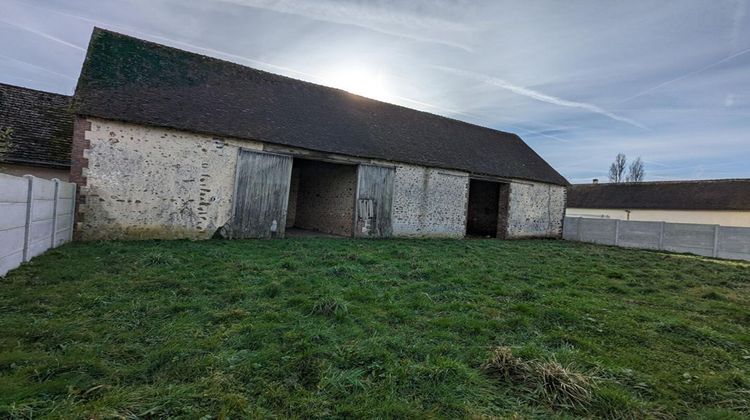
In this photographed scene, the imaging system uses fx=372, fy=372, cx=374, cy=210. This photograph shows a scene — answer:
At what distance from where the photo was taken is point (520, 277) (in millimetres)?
7562

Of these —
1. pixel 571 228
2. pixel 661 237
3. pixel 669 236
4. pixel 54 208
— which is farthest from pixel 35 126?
pixel 669 236

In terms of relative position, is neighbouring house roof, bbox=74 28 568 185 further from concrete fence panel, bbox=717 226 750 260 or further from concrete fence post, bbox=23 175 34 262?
concrete fence panel, bbox=717 226 750 260

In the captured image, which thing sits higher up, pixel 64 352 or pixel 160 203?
pixel 160 203

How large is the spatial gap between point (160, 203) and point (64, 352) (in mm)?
7778

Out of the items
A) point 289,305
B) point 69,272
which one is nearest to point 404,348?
point 289,305

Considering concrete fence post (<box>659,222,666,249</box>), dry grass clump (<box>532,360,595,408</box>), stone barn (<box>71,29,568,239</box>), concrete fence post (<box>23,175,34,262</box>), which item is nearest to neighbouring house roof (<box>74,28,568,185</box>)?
stone barn (<box>71,29,568,239</box>)

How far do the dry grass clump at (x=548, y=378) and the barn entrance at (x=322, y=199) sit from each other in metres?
10.5

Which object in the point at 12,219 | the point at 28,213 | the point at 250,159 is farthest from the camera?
the point at 250,159

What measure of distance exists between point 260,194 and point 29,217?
19.6 ft

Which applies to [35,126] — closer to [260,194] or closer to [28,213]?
[260,194]

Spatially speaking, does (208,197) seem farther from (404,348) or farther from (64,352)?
(404,348)

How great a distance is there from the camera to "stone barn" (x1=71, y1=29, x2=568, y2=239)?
31.6ft

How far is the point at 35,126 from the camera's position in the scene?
11.9m

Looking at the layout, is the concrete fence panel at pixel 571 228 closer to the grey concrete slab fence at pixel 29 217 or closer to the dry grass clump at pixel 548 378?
the dry grass clump at pixel 548 378
